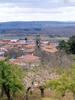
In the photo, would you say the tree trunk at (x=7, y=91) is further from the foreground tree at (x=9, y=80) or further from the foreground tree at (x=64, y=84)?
the foreground tree at (x=64, y=84)

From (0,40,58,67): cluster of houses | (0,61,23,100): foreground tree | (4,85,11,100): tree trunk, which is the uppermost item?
(0,61,23,100): foreground tree

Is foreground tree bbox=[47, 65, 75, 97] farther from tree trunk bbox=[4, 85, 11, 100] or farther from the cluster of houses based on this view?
the cluster of houses

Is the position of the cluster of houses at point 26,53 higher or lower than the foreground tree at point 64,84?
lower

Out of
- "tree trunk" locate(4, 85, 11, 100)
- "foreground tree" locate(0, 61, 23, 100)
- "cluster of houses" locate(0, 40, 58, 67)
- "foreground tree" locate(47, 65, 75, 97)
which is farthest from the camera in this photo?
"cluster of houses" locate(0, 40, 58, 67)

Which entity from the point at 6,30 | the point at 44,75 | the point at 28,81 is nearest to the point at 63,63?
the point at 44,75

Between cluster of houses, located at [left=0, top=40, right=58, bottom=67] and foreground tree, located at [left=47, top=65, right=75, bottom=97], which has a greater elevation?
foreground tree, located at [left=47, top=65, right=75, bottom=97]

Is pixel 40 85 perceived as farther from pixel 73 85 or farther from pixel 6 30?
pixel 6 30

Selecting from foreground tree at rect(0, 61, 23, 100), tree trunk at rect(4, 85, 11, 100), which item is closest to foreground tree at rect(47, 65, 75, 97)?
foreground tree at rect(0, 61, 23, 100)

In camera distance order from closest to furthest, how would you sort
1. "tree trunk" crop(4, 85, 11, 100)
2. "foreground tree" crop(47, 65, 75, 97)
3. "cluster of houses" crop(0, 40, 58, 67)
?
"foreground tree" crop(47, 65, 75, 97) < "tree trunk" crop(4, 85, 11, 100) < "cluster of houses" crop(0, 40, 58, 67)

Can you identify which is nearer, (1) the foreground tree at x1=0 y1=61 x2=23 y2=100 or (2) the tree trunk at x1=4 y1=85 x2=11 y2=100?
(1) the foreground tree at x1=0 y1=61 x2=23 y2=100

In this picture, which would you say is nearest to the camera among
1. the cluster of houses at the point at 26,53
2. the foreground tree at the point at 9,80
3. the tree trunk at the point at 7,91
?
the foreground tree at the point at 9,80

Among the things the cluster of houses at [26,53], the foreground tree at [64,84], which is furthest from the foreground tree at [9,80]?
the cluster of houses at [26,53]
